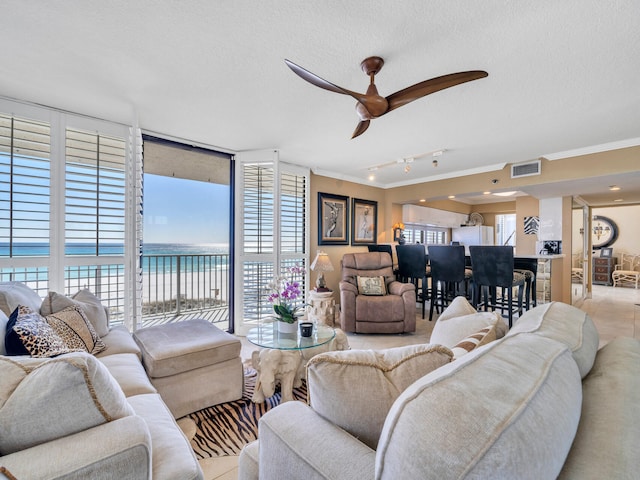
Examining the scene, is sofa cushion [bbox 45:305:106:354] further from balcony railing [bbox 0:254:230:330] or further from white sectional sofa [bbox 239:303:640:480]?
balcony railing [bbox 0:254:230:330]

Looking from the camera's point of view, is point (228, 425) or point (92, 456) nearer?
point (92, 456)

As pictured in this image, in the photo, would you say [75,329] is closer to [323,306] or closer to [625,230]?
[323,306]

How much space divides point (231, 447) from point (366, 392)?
1.43 m

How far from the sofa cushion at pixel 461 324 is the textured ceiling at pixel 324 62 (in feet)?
5.07

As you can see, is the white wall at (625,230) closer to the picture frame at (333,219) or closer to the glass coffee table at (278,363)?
the picture frame at (333,219)

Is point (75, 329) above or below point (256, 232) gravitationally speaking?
below

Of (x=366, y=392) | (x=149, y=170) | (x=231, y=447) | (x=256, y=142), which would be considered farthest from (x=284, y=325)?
(x=149, y=170)

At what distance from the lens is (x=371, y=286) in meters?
4.15

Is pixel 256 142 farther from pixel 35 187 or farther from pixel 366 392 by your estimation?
pixel 366 392

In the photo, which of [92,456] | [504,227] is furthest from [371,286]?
[504,227]

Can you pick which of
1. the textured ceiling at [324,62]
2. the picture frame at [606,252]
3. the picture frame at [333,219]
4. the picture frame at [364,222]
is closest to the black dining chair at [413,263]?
the picture frame at [364,222]

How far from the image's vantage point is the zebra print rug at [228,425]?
1772 mm

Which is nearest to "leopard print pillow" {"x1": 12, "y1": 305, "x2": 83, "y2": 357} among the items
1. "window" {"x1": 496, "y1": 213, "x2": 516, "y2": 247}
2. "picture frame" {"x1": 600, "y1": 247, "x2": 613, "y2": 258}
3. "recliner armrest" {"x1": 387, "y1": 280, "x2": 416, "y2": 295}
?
"recliner armrest" {"x1": 387, "y1": 280, "x2": 416, "y2": 295}

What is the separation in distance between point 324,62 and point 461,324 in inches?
70.6
